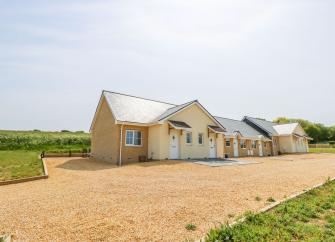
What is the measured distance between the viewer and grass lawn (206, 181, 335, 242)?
3.87 meters

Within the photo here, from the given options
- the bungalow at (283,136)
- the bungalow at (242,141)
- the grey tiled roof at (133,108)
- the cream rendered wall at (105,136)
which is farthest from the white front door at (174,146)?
the bungalow at (283,136)

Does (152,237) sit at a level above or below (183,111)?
below

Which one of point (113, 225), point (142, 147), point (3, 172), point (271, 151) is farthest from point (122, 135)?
point (271, 151)

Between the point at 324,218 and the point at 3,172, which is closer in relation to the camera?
the point at 324,218

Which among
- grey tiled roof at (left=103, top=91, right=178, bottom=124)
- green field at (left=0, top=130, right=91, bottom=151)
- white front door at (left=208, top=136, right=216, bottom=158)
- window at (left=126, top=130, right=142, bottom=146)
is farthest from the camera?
green field at (left=0, top=130, right=91, bottom=151)

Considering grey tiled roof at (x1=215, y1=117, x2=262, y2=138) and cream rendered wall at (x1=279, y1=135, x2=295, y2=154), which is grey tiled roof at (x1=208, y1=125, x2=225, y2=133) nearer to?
grey tiled roof at (x1=215, y1=117, x2=262, y2=138)

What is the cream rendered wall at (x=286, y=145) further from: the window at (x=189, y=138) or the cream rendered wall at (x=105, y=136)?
the cream rendered wall at (x=105, y=136)

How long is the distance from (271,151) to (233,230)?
3397cm

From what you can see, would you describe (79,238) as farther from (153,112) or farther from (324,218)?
(153,112)

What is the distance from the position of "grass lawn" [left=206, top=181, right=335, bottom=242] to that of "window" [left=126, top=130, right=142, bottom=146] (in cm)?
1364

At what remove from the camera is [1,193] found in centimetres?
784

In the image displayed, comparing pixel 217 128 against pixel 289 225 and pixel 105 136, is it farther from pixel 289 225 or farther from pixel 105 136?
pixel 289 225

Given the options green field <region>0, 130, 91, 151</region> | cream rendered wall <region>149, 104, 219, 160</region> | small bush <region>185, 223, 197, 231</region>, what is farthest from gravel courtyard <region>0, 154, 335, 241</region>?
green field <region>0, 130, 91, 151</region>

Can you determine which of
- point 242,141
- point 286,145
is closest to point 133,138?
point 242,141
